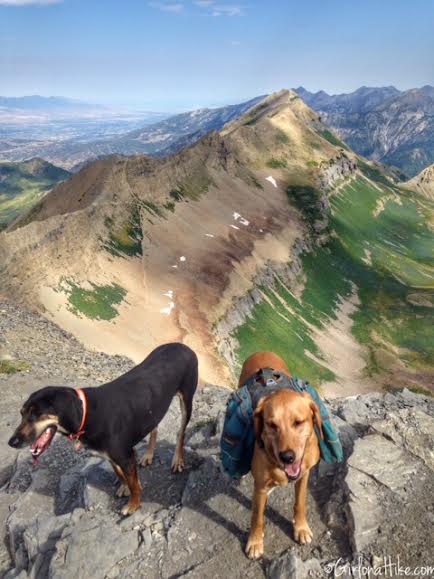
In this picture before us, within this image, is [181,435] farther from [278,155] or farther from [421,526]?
[278,155]

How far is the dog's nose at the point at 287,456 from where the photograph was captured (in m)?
7.43

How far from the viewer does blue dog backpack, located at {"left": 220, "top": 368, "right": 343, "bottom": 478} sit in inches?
366

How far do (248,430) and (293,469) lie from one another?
1.97 m

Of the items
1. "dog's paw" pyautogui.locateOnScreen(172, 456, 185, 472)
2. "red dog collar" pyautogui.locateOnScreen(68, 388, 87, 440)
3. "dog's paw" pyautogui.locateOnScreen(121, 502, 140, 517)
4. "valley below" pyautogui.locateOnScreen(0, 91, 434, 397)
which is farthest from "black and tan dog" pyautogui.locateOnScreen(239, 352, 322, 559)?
"valley below" pyautogui.locateOnScreen(0, 91, 434, 397)

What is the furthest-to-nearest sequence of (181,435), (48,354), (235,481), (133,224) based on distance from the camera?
(133,224) → (48,354) → (181,435) → (235,481)

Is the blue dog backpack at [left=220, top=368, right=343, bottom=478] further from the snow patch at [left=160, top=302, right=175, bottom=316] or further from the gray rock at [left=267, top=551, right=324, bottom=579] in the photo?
the snow patch at [left=160, top=302, right=175, bottom=316]

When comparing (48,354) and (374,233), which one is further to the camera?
(374,233)

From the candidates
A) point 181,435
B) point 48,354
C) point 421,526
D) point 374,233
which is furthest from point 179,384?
point 374,233

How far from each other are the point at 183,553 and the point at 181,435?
3.26m

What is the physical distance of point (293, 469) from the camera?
758cm

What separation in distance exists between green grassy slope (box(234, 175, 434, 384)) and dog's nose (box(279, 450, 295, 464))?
177 ft

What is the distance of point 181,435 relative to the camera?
1261 cm

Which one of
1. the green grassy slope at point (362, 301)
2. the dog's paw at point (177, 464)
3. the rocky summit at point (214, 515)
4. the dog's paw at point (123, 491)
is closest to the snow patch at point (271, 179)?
the green grassy slope at point (362, 301)

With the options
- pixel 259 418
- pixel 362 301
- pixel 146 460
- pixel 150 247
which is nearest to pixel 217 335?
pixel 150 247
